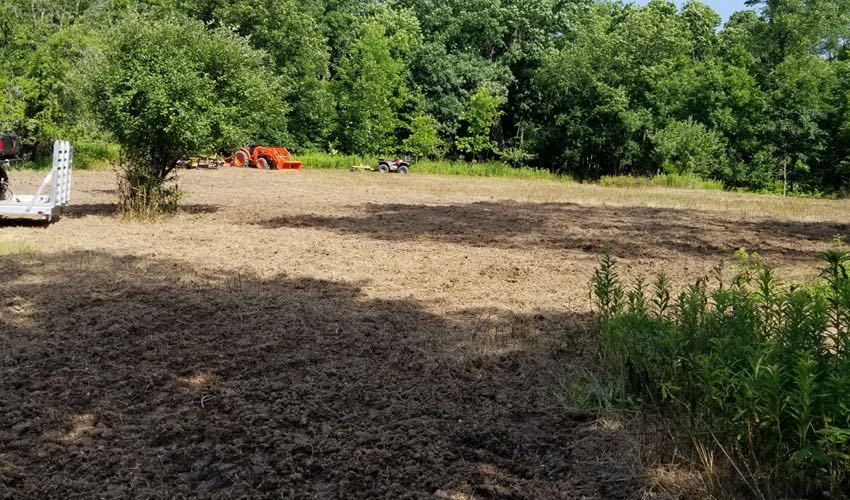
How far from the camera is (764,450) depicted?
10.00 feet

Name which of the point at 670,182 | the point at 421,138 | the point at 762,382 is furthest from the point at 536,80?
the point at 762,382

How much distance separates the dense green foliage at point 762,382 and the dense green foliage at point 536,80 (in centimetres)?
2756

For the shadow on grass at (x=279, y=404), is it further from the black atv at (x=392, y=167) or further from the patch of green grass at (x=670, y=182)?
the black atv at (x=392, y=167)

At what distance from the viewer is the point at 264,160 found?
35625mm

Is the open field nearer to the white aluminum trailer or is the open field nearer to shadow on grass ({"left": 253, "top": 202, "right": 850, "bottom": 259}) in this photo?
shadow on grass ({"left": 253, "top": 202, "right": 850, "bottom": 259})

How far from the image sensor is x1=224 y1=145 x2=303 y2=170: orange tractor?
35.3 m

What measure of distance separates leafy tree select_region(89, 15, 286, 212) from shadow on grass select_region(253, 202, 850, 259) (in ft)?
6.46

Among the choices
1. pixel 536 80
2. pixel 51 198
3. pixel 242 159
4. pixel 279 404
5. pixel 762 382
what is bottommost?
pixel 279 404

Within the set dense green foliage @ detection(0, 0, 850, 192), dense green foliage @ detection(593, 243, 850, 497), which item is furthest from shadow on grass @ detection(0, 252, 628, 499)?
dense green foliage @ detection(0, 0, 850, 192)

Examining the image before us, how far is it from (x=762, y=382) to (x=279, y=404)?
2547mm

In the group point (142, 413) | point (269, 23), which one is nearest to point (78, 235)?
point (142, 413)

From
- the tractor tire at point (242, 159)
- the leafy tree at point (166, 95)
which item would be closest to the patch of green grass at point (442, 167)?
the tractor tire at point (242, 159)

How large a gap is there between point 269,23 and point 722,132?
25986 mm

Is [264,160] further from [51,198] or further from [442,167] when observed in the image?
[51,198]
